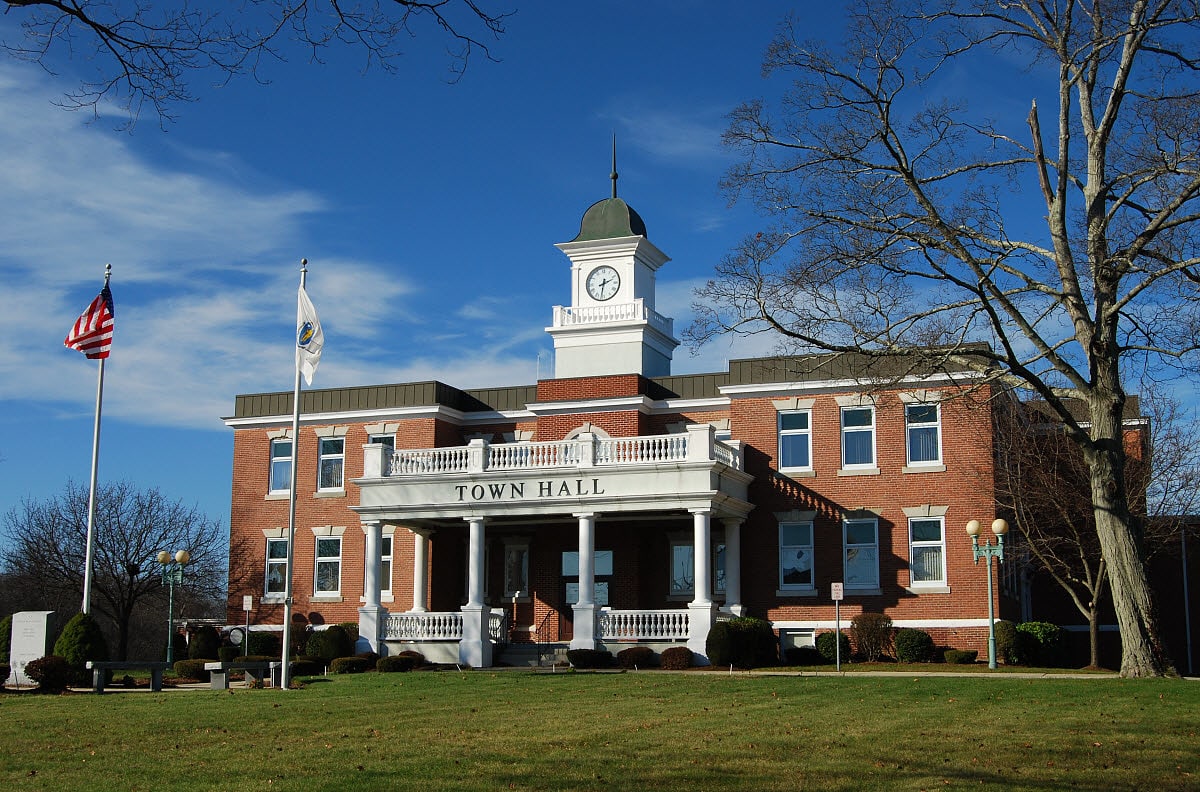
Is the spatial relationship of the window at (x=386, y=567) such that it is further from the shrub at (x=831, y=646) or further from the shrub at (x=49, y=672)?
the shrub at (x=49, y=672)

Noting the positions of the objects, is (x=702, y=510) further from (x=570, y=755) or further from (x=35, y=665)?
(x=570, y=755)

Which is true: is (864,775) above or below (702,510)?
below

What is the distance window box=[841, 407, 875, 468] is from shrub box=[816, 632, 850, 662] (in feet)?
16.0

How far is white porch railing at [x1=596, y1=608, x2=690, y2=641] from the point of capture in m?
32.6

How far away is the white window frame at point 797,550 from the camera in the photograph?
116 ft

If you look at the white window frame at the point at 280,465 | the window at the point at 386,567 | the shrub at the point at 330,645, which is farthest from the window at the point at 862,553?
the white window frame at the point at 280,465

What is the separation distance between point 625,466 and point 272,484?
14107 mm

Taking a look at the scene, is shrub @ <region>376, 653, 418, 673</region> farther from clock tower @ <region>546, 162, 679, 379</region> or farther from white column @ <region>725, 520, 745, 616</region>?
clock tower @ <region>546, 162, 679, 379</region>

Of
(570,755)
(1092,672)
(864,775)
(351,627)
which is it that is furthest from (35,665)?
(1092,672)

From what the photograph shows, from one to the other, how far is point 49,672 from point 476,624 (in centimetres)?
1146

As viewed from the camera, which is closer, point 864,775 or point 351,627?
point 864,775

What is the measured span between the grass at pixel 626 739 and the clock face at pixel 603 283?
70.7 ft

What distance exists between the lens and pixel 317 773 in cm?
1269

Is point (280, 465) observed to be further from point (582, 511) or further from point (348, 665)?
point (582, 511)
